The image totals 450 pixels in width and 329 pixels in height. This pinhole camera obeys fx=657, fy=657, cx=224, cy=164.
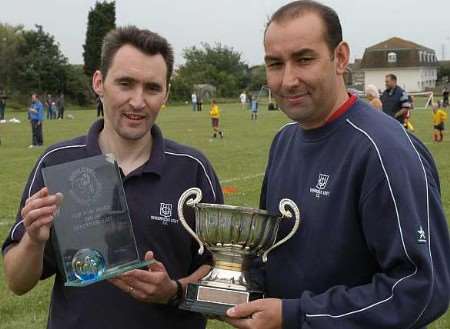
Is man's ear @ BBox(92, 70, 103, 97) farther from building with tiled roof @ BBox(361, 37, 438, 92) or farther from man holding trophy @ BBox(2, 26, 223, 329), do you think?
building with tiled roof @ BBox(361, 37, 438, 92)

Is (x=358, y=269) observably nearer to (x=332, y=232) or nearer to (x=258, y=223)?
(x=332, y=232)

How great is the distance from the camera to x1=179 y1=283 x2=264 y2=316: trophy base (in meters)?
2.34

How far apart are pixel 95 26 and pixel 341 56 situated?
77827mm

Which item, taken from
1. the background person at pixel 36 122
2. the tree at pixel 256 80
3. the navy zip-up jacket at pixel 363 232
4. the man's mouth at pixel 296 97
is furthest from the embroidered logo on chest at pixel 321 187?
the tree at pixel 256 80

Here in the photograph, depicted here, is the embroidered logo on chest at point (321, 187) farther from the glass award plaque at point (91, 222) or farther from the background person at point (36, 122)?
the background person at point (36, 122)

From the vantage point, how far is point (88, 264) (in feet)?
7.90

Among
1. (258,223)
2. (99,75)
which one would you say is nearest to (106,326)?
(258,223)

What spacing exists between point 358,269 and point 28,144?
22.0 meters

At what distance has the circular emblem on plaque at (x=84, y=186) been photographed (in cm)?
243

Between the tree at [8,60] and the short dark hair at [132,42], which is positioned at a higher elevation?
the tree at [8,60]

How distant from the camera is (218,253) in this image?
250 centimetres

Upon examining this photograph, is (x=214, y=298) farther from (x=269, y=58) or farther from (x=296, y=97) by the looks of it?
(x=269, y=58)

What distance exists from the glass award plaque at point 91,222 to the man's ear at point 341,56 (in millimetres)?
918

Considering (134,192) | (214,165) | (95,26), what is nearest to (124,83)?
(134,192)
